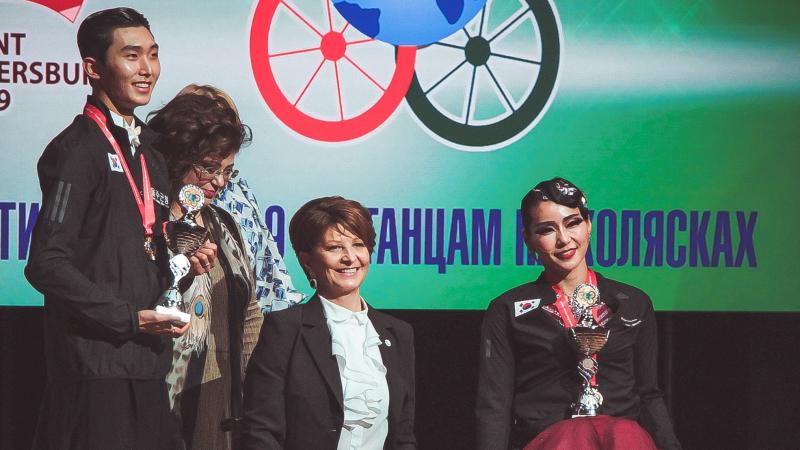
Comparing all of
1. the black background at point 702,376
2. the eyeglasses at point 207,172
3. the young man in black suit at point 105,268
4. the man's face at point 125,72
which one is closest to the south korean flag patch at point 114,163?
the young man in black suit at point 105,268

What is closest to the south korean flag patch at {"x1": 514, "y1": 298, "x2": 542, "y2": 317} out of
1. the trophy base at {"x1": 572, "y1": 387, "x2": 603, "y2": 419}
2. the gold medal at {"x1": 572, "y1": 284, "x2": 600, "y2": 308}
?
the gold medal at {"x1": 572, "y1": 284, "x2": 600, "y2": 308}

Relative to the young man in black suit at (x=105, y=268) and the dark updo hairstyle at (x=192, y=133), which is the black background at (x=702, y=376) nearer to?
the dark updo hairstyle at (x=192, y=133)

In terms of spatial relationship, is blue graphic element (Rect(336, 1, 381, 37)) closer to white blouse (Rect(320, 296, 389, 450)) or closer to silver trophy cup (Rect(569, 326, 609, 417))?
white blouse (Rect(320, 296, 389, 450))

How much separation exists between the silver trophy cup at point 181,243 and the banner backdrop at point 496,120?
3.67 ft

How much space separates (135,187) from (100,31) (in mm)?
462

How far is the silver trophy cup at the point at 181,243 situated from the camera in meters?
2.88

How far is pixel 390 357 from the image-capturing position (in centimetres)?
306

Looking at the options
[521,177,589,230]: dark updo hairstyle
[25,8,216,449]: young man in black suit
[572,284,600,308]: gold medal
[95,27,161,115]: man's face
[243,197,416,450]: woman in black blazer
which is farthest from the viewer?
[521,177,589,230]: dark updo hairstyle

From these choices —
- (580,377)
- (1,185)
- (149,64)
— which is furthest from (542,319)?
(1,185)

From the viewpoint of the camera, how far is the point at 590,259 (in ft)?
14.0

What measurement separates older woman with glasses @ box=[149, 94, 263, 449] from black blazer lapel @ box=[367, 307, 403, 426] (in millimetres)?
694

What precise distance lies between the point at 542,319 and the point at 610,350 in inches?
8.6

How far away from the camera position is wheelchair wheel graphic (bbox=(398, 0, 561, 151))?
4.25 meters

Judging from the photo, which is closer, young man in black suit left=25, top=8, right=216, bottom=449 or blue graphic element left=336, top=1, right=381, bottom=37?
young man in black suit left=25, top=8, right=216, bottom=449
